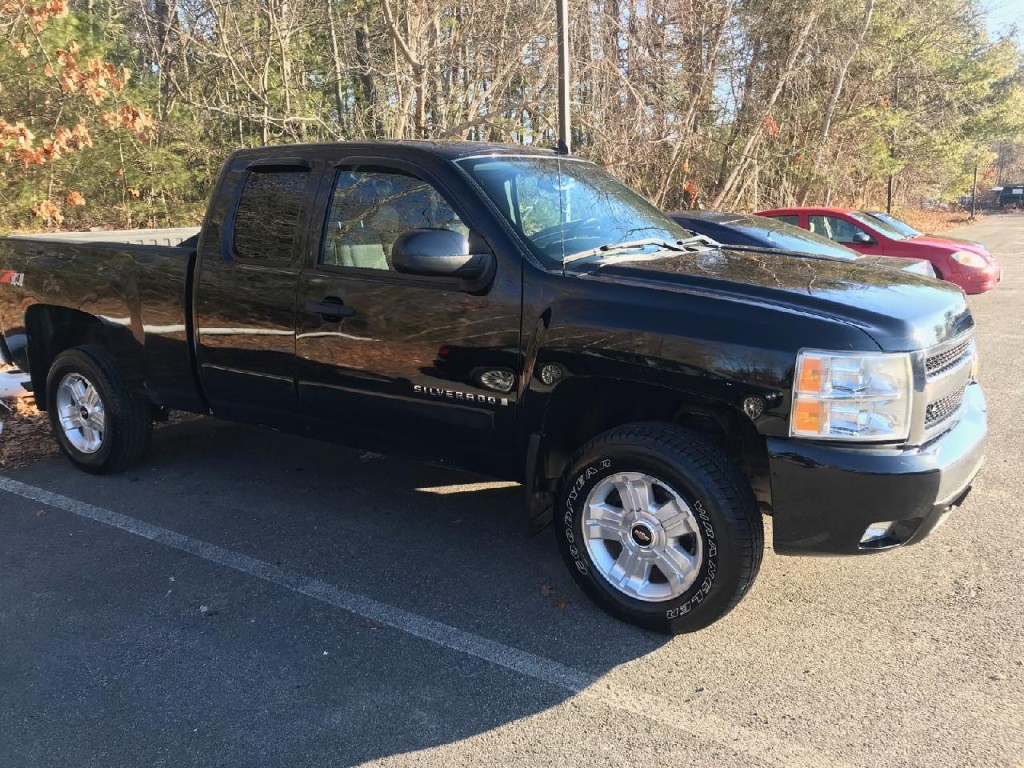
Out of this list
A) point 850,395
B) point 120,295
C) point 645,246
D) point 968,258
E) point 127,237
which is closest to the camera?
point 850,395

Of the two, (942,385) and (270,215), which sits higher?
(270,215)

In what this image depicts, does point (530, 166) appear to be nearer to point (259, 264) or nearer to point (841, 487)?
point (259, 264)

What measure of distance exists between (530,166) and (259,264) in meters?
1.54

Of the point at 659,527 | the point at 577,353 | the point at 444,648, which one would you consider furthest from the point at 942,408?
the point at 444,648

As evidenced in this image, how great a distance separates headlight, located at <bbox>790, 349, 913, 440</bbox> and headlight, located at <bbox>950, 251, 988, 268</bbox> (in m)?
10.8

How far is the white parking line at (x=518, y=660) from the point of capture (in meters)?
2.71

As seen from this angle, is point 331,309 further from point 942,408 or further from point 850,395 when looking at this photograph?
point 942,408

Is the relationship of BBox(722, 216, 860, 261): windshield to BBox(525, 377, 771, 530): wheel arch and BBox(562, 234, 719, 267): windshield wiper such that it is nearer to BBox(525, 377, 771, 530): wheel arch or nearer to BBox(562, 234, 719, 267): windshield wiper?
BBox(562, 234, 719, 267): windshield wiper

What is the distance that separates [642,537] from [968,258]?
11241 mm

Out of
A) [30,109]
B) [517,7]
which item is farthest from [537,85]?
[30,109]

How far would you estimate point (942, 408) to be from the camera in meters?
3.31

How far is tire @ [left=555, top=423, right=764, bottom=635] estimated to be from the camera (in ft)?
10.3

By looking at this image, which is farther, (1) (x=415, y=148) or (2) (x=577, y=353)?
(1) (x=415, y=148)

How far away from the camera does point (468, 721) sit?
9.39ft
